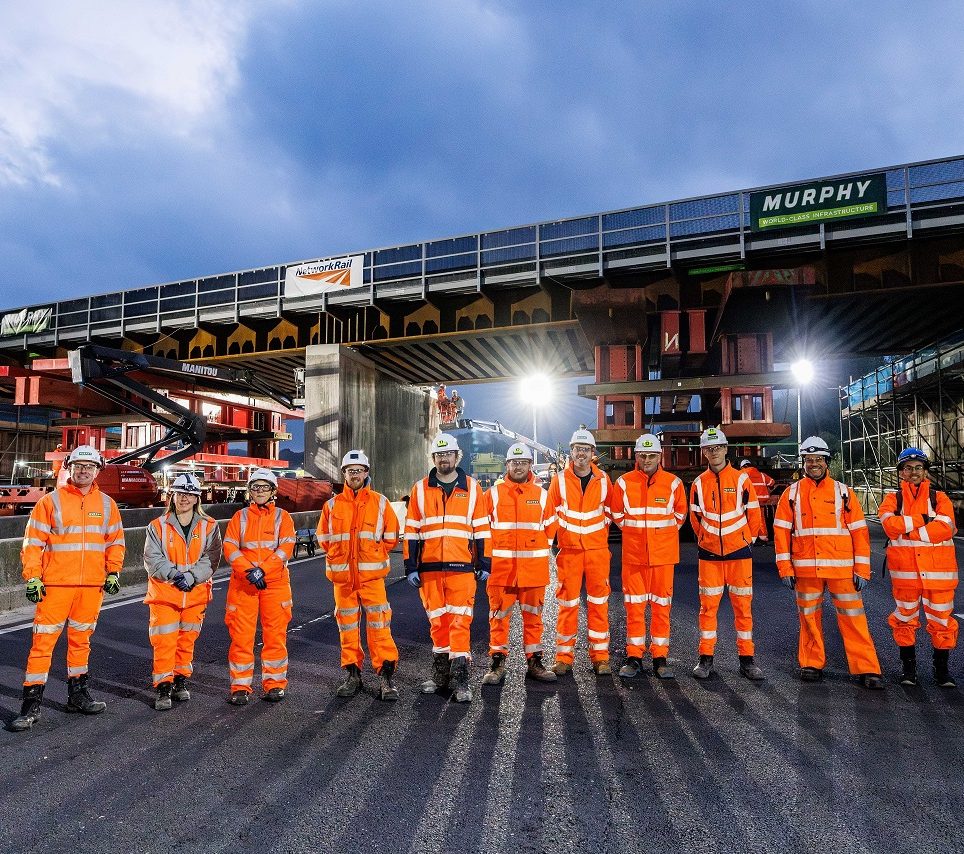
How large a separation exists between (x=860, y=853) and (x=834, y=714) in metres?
1.77

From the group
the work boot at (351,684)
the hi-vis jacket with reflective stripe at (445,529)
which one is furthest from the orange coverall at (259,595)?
the hi-vis jacket with reflective stripe at (445,529)

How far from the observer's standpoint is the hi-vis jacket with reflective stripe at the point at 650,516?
17.0 feet

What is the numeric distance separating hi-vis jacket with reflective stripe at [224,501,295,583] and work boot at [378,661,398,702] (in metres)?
1.07

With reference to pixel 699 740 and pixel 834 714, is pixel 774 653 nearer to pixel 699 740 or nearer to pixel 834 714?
pixel 834 714

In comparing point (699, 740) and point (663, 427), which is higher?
point (663, 427)

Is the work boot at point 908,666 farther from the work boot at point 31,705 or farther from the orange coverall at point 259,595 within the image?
the work boot at point 31,705

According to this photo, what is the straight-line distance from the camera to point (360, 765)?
3.35 metres

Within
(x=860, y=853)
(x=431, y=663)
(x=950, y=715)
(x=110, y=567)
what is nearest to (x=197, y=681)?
(x=110, y=567)

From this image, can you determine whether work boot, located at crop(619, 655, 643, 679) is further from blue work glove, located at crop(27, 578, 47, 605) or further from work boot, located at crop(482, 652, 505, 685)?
blue work glove, located at crop(27, 578, 47, 605)

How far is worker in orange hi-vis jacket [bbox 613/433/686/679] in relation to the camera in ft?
16.7

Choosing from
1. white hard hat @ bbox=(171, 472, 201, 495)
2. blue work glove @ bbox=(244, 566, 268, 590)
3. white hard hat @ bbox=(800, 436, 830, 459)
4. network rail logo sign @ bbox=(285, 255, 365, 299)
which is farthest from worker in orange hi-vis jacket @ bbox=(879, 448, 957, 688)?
network rail logo sign @ bbox=(285, 255, 365, 299)

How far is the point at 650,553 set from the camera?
17.0ft

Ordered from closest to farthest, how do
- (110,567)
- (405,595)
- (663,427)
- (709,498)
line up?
(110,567) < (709,498) < (405,595) < (663,427)

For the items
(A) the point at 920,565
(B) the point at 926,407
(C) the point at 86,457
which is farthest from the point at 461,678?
(B) the point at 926,407
